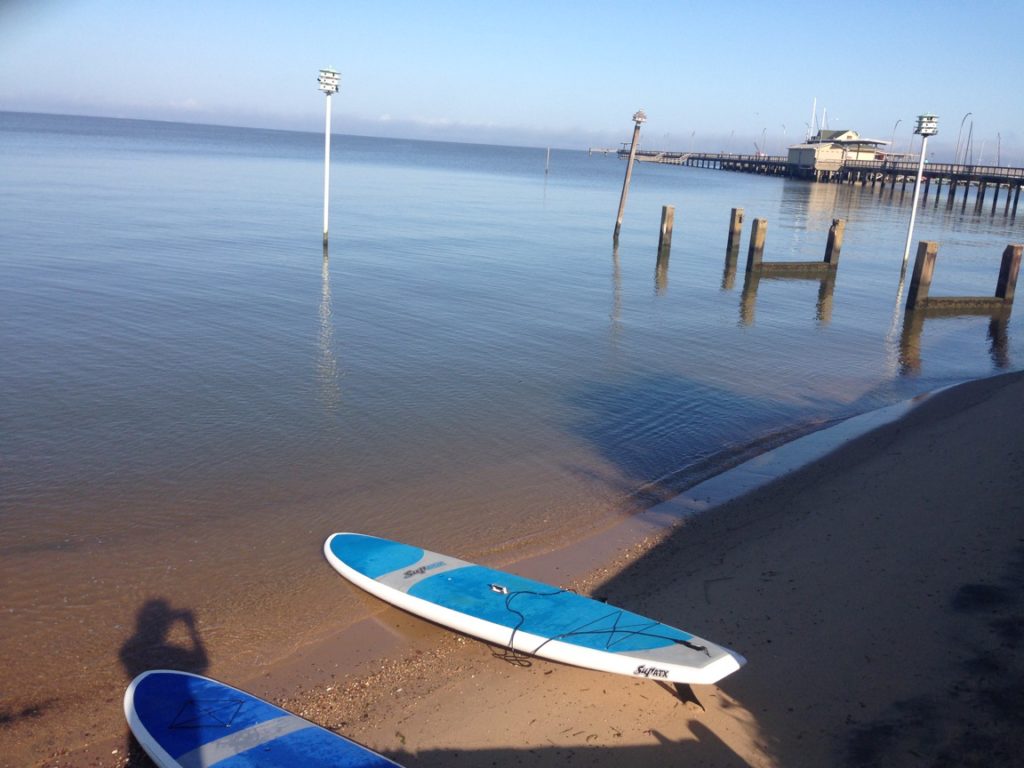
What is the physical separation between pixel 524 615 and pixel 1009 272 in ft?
74.5

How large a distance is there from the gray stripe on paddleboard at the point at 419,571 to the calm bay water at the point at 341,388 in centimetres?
42

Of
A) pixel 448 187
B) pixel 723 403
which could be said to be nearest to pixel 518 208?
pixel 448 187

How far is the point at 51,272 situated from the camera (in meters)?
21.3

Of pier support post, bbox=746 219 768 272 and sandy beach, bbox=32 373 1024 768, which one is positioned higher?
pier support post, bbox=746 219 768 272

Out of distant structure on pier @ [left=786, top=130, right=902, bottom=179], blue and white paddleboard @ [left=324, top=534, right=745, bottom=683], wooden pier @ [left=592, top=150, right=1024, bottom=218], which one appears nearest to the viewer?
blue and white paddleboard @ [left=324, top=534, right=745, bottom=683]

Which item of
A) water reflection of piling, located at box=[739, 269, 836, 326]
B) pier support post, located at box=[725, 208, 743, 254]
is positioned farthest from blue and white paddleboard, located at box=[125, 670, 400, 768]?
pier support post, located at box=[725, 208, 743, 254]

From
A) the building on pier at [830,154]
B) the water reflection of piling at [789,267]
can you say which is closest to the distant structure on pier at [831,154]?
the building on pier at [830,154]

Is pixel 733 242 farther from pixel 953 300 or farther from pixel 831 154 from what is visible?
pixel 831 154

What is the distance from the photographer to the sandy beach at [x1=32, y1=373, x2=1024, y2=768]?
5.83 m

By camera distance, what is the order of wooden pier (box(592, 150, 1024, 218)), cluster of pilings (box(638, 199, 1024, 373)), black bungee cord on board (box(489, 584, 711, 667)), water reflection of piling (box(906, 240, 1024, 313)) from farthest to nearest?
wooden pier (box(592, 150, 1024, 218)), water reflection of piling (box(906, 240, 1024, 313)), cluster of pilings (box(638, 199, 1024, 373)), black bungee cord on board (box(489, 584, 711, 667))

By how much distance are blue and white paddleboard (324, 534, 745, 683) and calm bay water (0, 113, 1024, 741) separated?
0.46 metres

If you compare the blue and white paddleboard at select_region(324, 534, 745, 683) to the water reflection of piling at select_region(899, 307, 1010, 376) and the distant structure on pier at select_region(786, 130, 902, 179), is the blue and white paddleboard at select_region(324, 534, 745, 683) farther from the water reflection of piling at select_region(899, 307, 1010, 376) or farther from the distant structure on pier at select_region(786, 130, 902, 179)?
the distant structure on pier at select_region(786, 130, 902, 179)

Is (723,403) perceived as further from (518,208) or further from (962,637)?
(518,208)

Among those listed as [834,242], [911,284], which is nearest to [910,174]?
[834,242]
